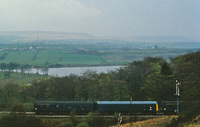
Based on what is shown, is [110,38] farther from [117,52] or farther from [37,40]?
[37,40]

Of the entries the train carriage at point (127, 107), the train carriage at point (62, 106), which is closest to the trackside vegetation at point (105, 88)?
the train carriage at point (62, 106)

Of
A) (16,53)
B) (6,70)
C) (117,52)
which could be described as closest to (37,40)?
(16,53)

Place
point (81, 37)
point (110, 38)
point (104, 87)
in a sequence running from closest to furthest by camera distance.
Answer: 1. point (104, 87)
2. point (110, 38)
3. point (81, 37)

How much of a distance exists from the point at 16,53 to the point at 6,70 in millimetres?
30665

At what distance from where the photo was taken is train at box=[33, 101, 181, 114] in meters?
25.9

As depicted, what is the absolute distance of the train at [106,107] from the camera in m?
25.9

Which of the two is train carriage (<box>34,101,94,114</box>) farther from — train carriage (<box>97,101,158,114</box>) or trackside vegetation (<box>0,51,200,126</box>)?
trackside vegetation (<box>0,51,200,126</box>)

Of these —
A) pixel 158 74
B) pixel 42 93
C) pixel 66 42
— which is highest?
pixel 66 42

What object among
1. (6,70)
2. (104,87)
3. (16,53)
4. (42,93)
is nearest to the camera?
(104,87)

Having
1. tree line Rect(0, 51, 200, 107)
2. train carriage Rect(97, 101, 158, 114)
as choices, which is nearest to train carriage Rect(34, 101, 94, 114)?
train carriage Rect(97, 101, 158, 114)

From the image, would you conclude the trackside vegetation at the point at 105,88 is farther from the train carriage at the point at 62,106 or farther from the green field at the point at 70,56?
the green field at the point at 70,56

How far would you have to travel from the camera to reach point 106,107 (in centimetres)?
2595

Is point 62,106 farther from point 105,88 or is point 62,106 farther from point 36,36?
point 36,36

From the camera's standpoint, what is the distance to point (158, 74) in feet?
113
